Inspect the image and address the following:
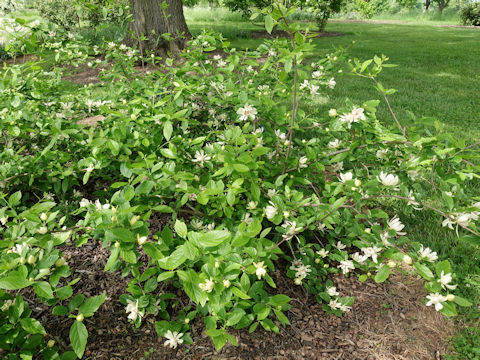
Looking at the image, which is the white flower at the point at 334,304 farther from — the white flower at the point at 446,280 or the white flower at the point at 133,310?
the white flower at the point at 133,310

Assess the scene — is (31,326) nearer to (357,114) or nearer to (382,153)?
(357,114)

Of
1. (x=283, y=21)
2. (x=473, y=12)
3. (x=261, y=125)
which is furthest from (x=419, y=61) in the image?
(x=473, y=12)

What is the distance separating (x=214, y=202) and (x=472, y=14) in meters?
26.9

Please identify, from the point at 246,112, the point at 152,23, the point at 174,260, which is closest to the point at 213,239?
the point at 174,260

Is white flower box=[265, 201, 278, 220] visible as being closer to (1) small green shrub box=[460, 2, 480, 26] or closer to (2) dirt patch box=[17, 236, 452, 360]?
(2) dirt patch box=[17, 236, 452, 360]

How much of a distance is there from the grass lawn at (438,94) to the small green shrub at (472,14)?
1145 centimetres

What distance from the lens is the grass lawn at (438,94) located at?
2008mm

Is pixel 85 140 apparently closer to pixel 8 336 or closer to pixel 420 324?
pixel 8 336

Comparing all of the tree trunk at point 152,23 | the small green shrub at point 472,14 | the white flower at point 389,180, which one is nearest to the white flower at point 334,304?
the white flower at point 389,180

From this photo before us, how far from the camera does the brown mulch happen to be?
5.29 feet

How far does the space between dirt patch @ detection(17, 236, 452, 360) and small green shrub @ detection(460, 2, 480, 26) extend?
26064 millimetres

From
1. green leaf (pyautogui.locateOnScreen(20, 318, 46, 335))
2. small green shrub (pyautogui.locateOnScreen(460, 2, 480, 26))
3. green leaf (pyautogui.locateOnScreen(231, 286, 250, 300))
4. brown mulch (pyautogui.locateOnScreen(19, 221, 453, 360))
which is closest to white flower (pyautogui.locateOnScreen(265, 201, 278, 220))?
green leaf (pyautogui.locateOnScreen(231, 286, 250, 300))

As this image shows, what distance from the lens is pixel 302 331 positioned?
174 cm

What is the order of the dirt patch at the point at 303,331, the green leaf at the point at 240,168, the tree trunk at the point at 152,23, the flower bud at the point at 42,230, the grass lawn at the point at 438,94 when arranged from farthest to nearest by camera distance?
the tree trunk at the point at 152,23 < the grass lawn at the point at 438,94 < the dirt patch at the point at 303,331 < the green leaf at the point at 240,168 < the flower bud at the point at 42,230
